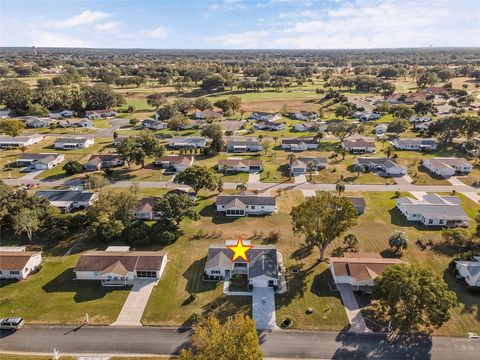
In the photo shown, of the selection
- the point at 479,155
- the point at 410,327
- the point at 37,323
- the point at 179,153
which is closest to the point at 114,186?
the point at 179,153

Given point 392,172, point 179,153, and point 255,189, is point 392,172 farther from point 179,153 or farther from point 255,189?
point 179,153

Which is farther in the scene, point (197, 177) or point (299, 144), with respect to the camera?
point (299, 144)

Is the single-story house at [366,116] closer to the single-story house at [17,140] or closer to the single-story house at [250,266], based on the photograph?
the single-story house at [250,266]

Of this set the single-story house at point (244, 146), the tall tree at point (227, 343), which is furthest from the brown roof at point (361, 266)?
the single-story house at point (244, 146)

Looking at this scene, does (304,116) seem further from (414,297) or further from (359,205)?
(414,297)

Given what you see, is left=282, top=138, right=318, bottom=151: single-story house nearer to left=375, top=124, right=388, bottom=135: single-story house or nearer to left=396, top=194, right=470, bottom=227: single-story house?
left=375, top=124, right=388, bottom=135: single-story house

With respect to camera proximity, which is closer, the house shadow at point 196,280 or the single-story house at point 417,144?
the house shadow at point 196,280

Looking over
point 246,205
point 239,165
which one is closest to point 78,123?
point 239,165
